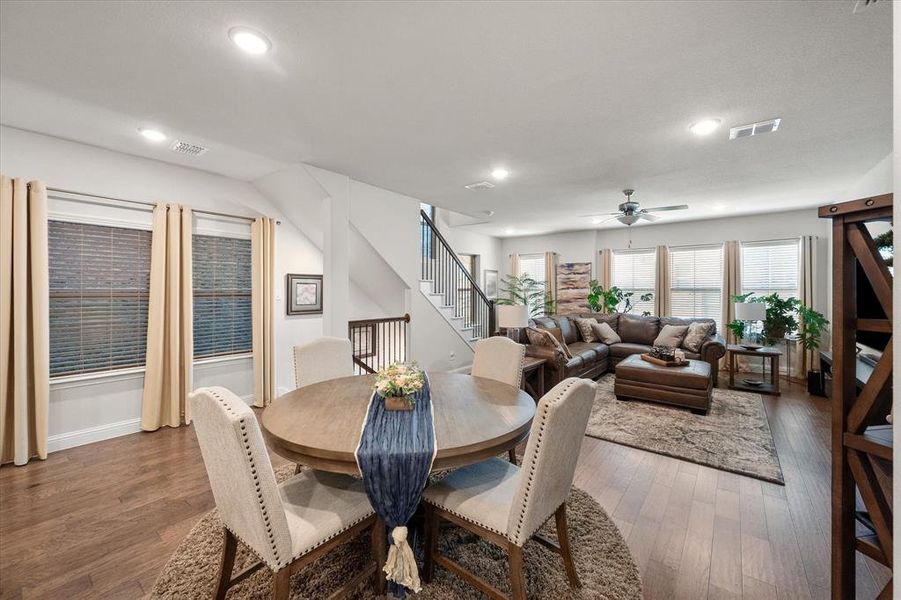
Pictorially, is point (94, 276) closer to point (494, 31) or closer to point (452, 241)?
point (494, 31)

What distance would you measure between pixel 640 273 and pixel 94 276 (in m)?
7.85

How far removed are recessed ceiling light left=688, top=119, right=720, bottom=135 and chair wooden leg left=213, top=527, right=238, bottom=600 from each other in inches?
146

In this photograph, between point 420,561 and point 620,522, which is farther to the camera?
point 620,522

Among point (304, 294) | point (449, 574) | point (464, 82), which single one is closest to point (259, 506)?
point (449, 574)

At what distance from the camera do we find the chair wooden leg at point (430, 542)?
5.70 ft

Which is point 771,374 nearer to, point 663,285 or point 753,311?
point 753,311

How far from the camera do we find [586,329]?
637 cm

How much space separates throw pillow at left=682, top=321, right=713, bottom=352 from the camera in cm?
547

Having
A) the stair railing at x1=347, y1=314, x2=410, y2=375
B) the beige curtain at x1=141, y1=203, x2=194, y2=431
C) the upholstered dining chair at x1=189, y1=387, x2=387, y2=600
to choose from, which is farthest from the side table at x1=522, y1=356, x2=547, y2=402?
the beige curtain at x1=141, y1=203, x2=194, y2=431

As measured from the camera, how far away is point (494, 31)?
1783mm

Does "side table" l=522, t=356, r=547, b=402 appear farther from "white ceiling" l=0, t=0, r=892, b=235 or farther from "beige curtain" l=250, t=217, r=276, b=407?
"beige curtain" l=250, t=217, r=276, b=407

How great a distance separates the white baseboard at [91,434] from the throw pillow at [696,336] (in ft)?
22.3

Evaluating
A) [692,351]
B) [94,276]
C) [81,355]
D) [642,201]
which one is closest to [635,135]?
[642,201]

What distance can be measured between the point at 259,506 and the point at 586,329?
5894 mm
